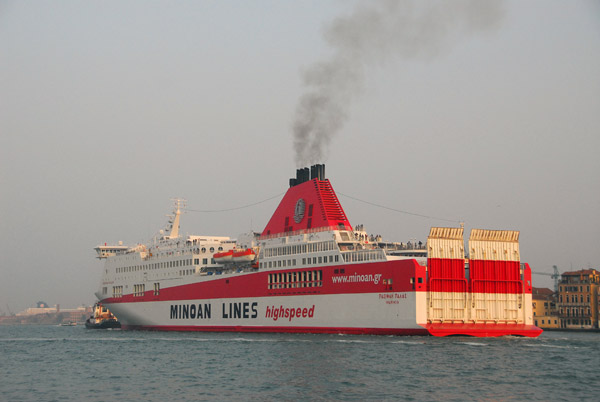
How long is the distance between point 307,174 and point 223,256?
965cm

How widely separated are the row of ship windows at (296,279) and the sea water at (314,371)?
5.50m

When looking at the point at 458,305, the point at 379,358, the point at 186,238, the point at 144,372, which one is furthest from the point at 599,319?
the point at 144,372

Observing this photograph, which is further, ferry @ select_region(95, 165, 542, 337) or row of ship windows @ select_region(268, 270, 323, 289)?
row of ship windows @ select_region(268, 270, 323, 289)

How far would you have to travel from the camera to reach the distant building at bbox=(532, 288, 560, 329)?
81562mm

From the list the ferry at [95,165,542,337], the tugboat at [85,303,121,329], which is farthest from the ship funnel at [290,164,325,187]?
the tugboat at [85,303,121,329]

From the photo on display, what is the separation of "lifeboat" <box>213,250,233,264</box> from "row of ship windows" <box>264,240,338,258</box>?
3853 millimetres

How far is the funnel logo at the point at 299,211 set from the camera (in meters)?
53.9

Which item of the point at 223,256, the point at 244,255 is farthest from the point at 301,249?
the point at 223,256

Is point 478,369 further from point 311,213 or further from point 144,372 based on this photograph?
point 311,213

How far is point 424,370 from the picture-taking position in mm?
30297

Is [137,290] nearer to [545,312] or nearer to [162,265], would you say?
[162,265]

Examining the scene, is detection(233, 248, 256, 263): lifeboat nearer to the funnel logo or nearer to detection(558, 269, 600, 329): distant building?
the funnel logo

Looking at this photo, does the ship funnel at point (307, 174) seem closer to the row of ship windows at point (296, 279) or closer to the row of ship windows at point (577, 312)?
the row of ship windows at point (296, 279)

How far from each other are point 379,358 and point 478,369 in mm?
5098
